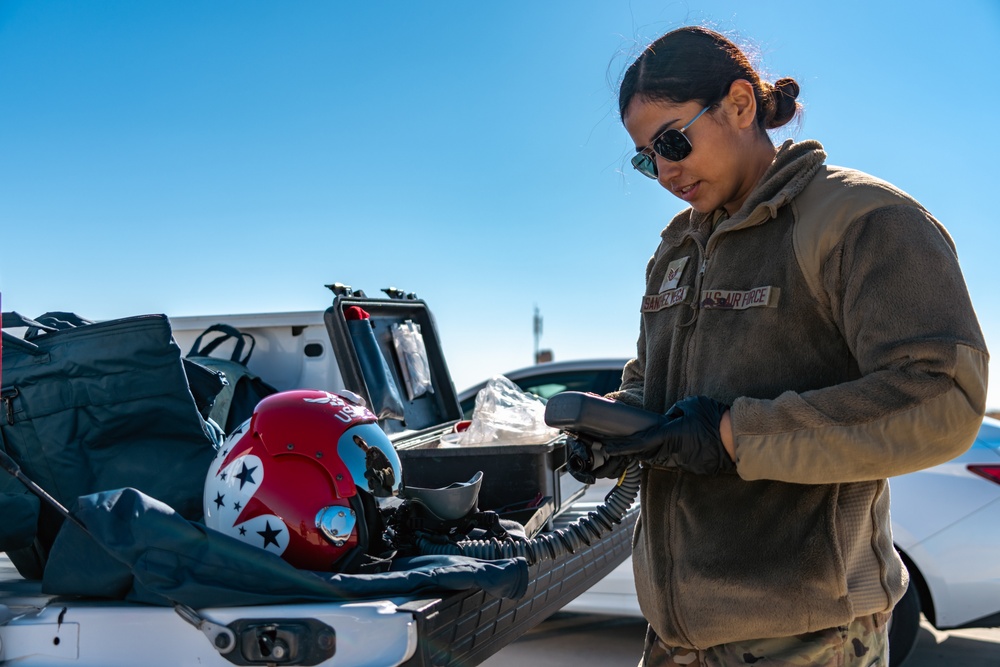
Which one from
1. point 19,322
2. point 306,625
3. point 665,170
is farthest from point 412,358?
point 665,170

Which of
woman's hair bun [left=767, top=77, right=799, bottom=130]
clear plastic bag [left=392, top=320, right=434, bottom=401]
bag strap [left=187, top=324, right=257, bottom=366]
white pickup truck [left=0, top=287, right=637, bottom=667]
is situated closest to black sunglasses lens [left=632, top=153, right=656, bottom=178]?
woman's hair bun [left=767, top=77, right=799, bottom=130]

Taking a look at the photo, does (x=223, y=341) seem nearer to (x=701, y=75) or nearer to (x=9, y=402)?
(x=9, y=402)

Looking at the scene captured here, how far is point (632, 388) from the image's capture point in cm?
231

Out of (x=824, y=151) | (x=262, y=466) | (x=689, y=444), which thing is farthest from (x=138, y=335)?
(x=824, y=151)

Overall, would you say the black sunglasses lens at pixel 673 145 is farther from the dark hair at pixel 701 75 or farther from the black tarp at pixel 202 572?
the black tarp at pixel 202 572

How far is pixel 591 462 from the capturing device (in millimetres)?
2057

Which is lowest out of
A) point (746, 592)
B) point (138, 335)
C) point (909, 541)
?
point (909, 541)

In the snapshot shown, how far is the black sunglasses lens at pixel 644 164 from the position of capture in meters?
2.03

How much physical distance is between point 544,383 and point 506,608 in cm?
385

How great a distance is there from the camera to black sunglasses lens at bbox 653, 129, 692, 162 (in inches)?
75.2

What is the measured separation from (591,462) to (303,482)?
0.97m

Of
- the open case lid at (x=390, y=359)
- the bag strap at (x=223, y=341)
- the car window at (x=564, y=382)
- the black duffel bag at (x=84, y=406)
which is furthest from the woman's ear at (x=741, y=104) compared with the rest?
the car window at (x=564, y=382)

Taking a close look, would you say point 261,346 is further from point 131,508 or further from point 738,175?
point 738,175

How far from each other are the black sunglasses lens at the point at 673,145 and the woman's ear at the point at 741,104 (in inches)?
4.6
